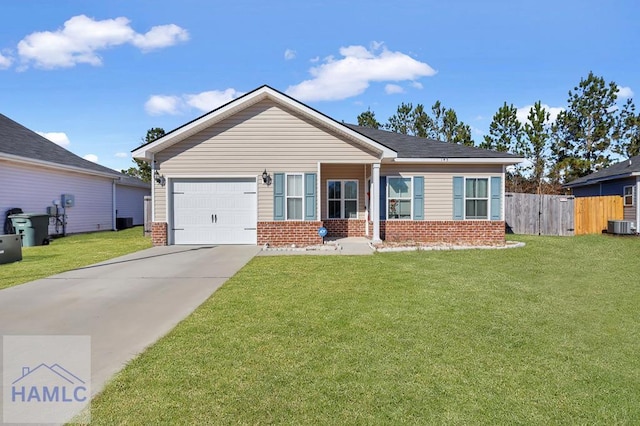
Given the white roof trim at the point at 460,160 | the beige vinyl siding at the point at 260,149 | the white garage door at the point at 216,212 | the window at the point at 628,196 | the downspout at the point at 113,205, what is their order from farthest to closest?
1. the downspout at the point at 113,205
2. the window at the point at 628,196
3. the white roof trim at the point at 460,160
4. the white garage door at the point at 216,212
5. the beige vinyl siding at the point at 260,149

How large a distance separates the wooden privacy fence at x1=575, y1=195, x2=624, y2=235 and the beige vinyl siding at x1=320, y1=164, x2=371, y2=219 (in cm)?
1110

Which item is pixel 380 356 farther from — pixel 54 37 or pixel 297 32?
pixel 54 37

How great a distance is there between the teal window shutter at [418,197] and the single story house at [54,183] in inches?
622

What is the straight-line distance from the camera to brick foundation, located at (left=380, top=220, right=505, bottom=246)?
43.9 ft

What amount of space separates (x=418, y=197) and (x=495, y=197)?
2.92 meters

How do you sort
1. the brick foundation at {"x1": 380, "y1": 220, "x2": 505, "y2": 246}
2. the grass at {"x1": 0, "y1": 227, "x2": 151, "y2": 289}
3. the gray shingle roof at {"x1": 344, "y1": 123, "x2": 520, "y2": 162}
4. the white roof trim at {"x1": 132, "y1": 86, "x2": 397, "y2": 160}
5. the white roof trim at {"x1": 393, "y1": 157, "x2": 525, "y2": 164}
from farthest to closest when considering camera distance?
the brick foundation at {"x1": 380, "y1": 220, "x2": 505, "y2": 246}, the gray shingle roof at {"x1": 344, "y1": 123, "x2": 520, "y2": 162}, the white roof trim at {"x1": 393, "y1": 157, "x2": 525, "y2": 164}, the white roof trim at {"x1": 132, "y1": 86, "x2": 397, "y2": 160}, the grass at {"x1": 0, "y1": 227, "x2": 151, "y2": 289}

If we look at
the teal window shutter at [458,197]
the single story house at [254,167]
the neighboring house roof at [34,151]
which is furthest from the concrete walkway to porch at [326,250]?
the neighboring house roof at [34,151]

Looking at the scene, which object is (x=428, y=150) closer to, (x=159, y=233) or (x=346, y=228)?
(x=346, y=228)

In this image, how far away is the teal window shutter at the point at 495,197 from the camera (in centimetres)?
1339

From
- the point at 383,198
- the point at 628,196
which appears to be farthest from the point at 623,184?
the point at 383,198

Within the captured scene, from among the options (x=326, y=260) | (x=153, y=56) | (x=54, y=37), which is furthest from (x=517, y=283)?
(x=54, y=37)

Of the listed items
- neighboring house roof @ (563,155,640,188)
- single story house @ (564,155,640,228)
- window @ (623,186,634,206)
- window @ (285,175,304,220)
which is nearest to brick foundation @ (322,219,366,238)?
window @ (285,175,304,220)

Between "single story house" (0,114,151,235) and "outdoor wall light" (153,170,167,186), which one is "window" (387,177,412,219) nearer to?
"outdoor wall light" (153,170,167,186)

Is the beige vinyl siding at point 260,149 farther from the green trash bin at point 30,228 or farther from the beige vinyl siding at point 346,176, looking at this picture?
the green trash bin at point 30,228
